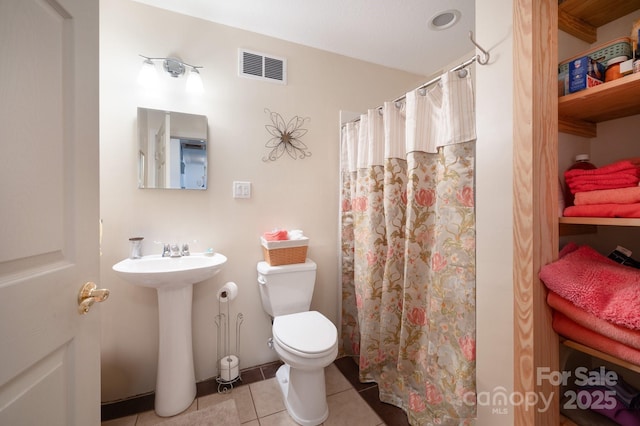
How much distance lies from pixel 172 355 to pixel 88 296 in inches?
40.0

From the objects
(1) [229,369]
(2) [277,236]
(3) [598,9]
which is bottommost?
(1) [229,369]

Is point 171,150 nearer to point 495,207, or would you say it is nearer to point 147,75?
point 147,75

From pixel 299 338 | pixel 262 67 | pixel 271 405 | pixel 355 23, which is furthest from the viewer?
pixel 262 67

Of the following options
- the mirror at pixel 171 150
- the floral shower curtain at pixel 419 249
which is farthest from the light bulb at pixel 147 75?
the floral shower curtain at pixel 419 249

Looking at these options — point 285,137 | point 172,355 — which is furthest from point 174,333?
point 285,137

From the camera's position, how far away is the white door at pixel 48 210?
1.51 ft

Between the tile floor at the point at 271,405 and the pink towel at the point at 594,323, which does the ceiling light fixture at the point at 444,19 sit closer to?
the pink towel at the point at 594,323

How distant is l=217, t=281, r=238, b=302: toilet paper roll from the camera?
5.27 feet

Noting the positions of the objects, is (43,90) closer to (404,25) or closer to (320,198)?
(320,198)

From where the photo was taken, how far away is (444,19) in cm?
167

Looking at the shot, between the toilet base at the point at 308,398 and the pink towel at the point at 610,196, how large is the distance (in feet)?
4.59

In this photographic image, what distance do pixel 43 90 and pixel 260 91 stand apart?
1432 mm

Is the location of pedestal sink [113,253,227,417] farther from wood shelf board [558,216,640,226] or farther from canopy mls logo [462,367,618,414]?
wood shelf board [558,216,640,226]

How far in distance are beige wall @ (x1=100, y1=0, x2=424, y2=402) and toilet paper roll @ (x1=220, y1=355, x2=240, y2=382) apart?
0.34ft
